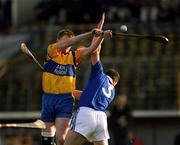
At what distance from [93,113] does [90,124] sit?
7.0 inches

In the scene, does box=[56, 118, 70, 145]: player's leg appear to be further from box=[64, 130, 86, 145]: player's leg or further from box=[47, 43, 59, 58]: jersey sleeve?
box=[47, 43, 59, 58]: jersey sleeve

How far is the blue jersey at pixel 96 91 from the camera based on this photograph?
1628 centimetres

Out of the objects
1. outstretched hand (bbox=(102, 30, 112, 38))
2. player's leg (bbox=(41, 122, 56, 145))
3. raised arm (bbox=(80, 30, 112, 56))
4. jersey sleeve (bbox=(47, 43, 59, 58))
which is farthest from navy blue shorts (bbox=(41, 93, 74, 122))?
outstretched hand (bbox=(102, 30, 112, 38))

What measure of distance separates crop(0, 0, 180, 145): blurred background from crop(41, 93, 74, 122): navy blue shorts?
5.68 metres

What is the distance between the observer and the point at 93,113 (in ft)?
53.3

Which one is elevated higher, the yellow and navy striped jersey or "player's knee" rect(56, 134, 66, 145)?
the yellow and navy striped jersey

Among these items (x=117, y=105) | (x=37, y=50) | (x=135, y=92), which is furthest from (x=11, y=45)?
(x=117, y=105)

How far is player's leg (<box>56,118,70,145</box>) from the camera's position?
16.9 m

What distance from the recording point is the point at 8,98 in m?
25.9

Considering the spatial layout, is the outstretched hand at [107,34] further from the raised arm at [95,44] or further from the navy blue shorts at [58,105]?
the navy blue shorts at [58,105]

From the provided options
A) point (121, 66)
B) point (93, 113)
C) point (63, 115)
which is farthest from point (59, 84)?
point (121, 66)

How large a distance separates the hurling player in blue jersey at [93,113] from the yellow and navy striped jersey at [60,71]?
63cm

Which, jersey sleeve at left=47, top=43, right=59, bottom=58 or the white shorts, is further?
jersey sleeve at left=47, top=43, right=59, bottom=58

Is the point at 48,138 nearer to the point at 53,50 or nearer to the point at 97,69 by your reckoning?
the point at 53,50
